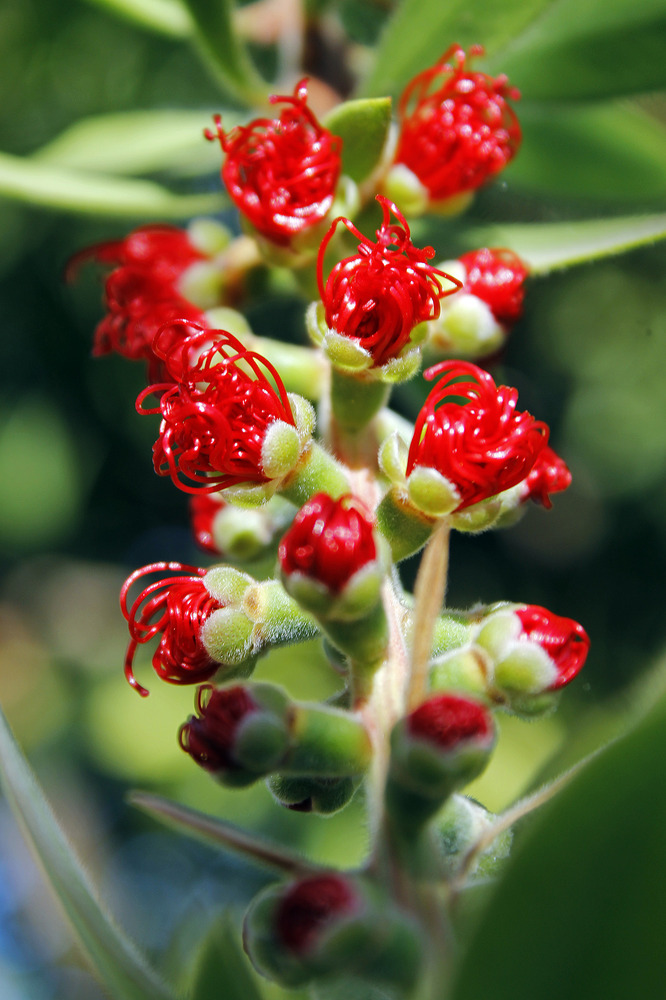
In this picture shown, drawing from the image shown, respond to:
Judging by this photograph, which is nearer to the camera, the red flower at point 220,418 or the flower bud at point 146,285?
the red flower at point 220,418

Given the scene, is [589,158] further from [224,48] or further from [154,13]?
[154,13]

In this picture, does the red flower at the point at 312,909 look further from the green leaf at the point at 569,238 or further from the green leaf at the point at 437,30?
the green leaf at the point at 437,30

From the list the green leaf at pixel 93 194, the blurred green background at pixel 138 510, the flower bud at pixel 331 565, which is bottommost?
the blurred green background at pixel 138 510

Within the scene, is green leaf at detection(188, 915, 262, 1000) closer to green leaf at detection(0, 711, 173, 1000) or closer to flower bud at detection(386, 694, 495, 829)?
green leaf at detection(0, 711, 173, 1000)

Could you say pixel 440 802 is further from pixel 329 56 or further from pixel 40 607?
pixel 40 607

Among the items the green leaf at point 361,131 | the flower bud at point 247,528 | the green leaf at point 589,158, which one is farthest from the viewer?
the green leaf at point 589,158

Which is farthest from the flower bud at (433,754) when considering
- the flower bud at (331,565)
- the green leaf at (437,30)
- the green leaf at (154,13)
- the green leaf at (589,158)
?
the green leaf at (154,13)

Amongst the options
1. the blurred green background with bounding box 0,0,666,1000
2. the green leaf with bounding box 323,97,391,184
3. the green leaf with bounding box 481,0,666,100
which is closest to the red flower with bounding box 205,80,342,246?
the green leaf with bounding box 323,97,391,184

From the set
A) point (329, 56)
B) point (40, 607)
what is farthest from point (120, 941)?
point (40, 607)
